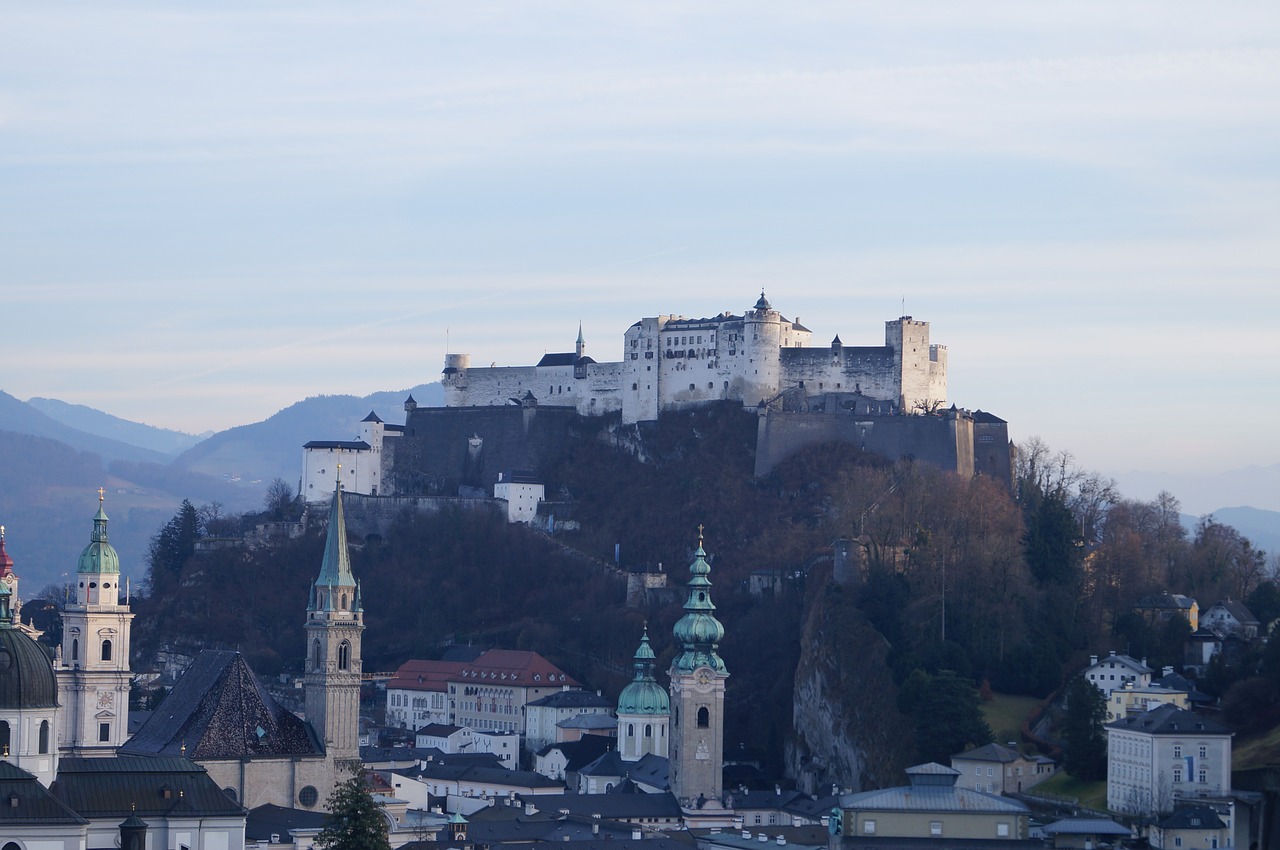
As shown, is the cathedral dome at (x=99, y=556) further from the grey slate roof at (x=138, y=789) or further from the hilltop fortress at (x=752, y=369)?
the hilltop fortress at (x=752, y=369)

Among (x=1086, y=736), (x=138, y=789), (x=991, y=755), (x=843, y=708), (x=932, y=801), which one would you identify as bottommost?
(x=932, y=801)

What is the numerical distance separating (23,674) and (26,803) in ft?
10.8

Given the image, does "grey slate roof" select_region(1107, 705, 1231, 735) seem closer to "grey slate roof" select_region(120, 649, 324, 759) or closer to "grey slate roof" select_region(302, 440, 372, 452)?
"grey slate roof" select_region(120, 649, 324, 759)

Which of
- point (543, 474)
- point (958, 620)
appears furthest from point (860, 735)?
point (543, 474)

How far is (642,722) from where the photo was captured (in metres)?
101

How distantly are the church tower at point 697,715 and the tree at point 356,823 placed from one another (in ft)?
93.5

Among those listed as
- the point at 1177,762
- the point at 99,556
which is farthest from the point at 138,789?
the point at 1177,762

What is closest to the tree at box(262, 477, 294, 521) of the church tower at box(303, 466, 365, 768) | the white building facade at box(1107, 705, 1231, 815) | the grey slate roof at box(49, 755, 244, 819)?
the church tower at box(303, 466, 365, 768)

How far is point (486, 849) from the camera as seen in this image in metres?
77.4

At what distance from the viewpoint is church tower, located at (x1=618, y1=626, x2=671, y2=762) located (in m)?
101

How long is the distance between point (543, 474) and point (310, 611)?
5141 cm

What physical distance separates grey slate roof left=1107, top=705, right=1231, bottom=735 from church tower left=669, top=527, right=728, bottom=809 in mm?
18762

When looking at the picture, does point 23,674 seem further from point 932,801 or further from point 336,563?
point 932,801

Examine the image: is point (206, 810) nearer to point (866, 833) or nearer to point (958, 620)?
point (866, 833)
